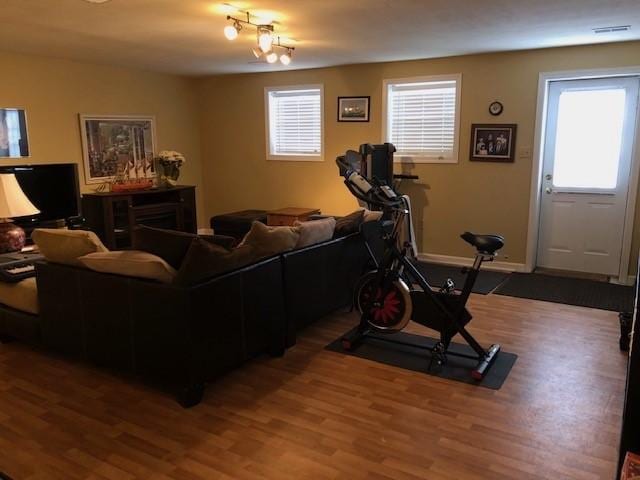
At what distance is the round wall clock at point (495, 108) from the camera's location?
5.39 metres

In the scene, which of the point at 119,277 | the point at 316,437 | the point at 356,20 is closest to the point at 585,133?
the point at 356,20

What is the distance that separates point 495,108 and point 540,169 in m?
0.80

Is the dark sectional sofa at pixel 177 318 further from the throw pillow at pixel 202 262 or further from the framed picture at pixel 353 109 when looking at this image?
the framed picture at pixel 353 109

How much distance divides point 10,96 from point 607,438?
19.5 ft

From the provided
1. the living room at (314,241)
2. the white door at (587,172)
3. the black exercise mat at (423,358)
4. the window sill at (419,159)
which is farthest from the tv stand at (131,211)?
the white door at (587,172)

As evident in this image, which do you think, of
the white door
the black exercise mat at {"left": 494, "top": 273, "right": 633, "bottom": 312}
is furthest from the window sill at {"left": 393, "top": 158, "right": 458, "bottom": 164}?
the black exercise mat at {"left": 494, "top": 273, "right": 633, "bottom": 312}

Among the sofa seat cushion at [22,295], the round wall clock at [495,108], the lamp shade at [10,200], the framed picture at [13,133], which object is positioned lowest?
the sofa seat cushion at [22,295]

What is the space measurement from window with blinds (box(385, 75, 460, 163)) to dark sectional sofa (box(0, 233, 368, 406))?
2765 millimetres

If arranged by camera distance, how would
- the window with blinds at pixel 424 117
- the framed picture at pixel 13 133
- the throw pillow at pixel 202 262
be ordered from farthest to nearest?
the window with blinds at pixel 424 117 < the framed picture at pixel 13 133 < the throw pillow at pixel 202 262

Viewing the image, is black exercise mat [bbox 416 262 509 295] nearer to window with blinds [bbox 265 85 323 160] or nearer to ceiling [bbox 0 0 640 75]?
window with blinds [bbox 265 85 323 160]

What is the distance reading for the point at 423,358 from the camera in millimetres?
3354

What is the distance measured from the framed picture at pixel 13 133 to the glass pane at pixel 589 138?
5.63 meters

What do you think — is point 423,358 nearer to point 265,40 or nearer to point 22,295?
point 265,40

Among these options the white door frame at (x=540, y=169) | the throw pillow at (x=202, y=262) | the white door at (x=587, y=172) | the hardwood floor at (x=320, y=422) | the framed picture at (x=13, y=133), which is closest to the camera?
the hardwood floor at (x=320, y=422)
